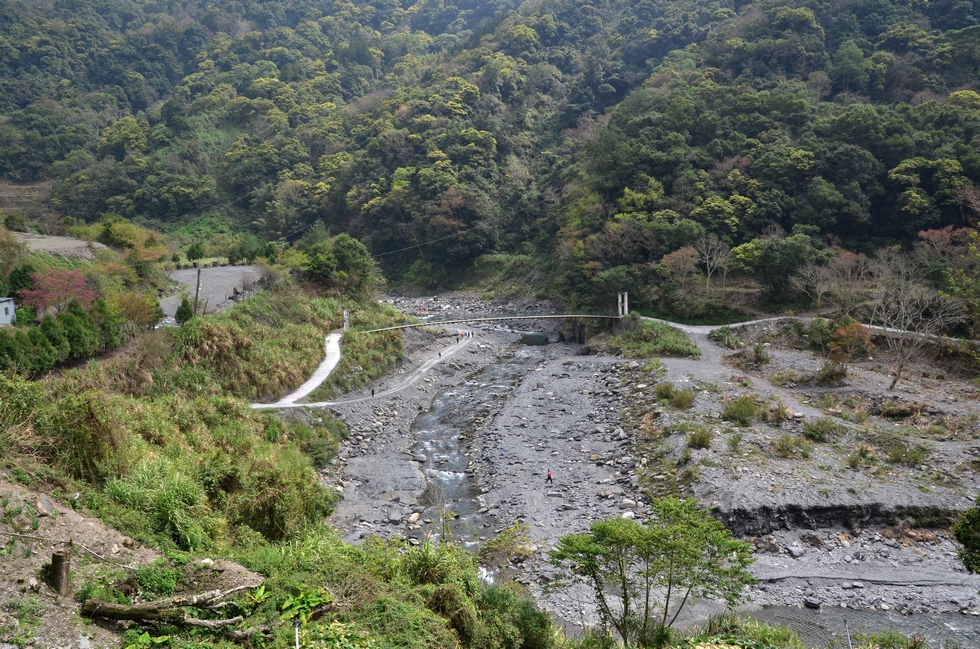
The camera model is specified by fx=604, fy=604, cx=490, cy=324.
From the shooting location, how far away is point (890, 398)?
21562 millimetres

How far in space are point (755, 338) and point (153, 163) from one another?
53.8 metres

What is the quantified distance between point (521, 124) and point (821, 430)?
153 feet

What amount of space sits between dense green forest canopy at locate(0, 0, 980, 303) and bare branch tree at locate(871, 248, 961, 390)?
500cm

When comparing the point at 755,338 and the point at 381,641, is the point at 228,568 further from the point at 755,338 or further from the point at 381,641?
the point at 755,338

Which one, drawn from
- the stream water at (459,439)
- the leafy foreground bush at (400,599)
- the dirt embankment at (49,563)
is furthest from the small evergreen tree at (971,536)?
the dirt embankment at (49,563)

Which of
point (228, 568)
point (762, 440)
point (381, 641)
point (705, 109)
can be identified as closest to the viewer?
point (381, 641)

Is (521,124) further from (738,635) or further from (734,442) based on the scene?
(738,635)

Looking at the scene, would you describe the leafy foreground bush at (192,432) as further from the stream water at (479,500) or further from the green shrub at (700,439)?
the green shrub at (700,439)

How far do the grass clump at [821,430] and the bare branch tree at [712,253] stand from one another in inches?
585

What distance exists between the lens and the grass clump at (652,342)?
1141 inches

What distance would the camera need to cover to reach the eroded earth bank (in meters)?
12.6

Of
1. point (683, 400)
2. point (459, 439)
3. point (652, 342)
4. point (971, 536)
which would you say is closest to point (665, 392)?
point (683, 400)

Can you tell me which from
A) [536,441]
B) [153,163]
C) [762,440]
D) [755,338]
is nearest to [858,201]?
[755,338]

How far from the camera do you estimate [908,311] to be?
1005 inches
